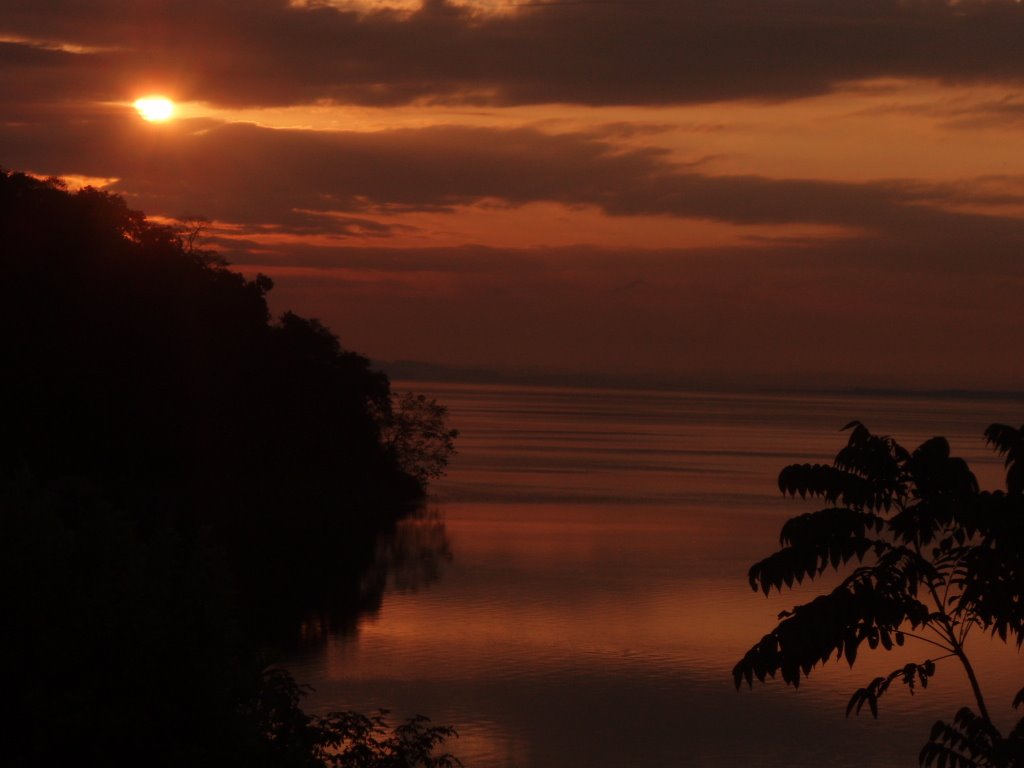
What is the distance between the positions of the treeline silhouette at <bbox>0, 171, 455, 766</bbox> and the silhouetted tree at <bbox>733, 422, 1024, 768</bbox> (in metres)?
4.65

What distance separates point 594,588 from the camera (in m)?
49.3

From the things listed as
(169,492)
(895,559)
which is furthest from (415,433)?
(895,559)

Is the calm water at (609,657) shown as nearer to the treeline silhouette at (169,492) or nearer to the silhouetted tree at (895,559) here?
the treeline silhouette at (169,492)

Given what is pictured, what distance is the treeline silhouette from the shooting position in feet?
35.4

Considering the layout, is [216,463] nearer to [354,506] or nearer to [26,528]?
[354,506]

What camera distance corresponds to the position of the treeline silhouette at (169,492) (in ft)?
35.4

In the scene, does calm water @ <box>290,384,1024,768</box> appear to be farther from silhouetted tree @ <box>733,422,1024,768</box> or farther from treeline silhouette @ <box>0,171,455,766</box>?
silhouetted tree @ <box>733,422,1024,768</box>

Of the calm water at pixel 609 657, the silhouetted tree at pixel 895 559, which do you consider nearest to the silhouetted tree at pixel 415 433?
the calm water at pixel 609 657

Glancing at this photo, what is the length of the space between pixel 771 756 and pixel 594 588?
21673 mm

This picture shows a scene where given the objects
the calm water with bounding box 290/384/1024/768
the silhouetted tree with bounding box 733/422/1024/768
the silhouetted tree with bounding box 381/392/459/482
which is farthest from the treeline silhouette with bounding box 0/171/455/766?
the silhouetted tree with bounding box 733/422/1024/768

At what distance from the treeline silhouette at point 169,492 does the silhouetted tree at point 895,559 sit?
465 cm

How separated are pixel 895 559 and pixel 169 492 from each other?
1863 inches

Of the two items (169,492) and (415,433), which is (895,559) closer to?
(169,492)

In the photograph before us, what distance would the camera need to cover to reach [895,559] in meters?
12.2
